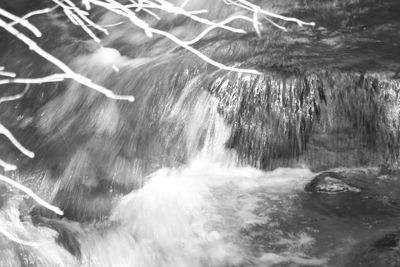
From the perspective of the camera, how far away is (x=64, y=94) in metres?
5.71

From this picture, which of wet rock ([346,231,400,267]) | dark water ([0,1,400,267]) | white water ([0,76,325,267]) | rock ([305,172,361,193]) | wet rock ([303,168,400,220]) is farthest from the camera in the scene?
rock ([305,172,361,193])

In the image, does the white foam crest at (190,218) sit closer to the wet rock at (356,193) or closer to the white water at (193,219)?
the white water at (193,219)

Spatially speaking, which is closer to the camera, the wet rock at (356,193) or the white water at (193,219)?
the white water at (193,219)

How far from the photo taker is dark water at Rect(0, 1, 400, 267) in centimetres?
388

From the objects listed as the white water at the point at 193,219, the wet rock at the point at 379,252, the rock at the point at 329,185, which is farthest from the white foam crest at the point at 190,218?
the wet rock at the point at 379,252

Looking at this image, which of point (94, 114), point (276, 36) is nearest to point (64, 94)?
point (94, 114)

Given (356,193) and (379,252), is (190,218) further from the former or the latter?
(379,252)

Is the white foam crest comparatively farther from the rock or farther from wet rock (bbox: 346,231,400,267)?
wet rock (bbox: 346,231,400,267)

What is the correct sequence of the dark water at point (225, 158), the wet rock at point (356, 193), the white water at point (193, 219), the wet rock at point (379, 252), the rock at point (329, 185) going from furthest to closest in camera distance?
the rock at point (329, 185) < the wet rock at point (356, 193) < the dark water at point (225, 158) < the white water at point (193, 219) < the wet rock at point (379, 252)

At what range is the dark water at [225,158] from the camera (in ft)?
12.7

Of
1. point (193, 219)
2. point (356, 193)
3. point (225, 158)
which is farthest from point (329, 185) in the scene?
point (193, 219)

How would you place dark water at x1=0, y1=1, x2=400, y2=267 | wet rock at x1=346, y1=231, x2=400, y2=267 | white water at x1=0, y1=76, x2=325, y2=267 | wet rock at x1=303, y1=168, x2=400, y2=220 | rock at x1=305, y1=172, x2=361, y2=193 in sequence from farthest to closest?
rock at x1=305, y1=172, x2=361, y2=193
wet rock at x1=303, y1=168, x2=400, y2=220
dark water at x1=0, y1=1, x2=400, y2=267
white water at x1=0, y1=76, x2=325, y2=267
wet rock at x1=346, y1=231, x2=400, y2=267

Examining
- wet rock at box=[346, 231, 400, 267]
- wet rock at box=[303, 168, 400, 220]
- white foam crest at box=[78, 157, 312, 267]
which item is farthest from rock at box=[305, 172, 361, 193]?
wet rock at box=[346, 231, 400, 267]

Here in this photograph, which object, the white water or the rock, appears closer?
the white water
